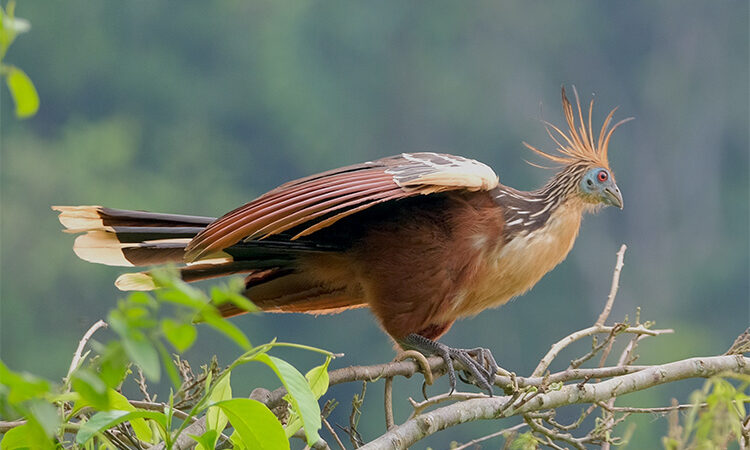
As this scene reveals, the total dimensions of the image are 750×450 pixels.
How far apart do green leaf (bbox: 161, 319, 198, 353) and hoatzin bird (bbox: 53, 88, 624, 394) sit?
3.19 ft

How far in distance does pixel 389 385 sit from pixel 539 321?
5185 mm

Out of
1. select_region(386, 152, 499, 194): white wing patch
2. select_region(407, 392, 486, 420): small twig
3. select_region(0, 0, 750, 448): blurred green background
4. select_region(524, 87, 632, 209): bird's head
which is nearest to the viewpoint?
select_region(407, 392, 486, 420): small twig

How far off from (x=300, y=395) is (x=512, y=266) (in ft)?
3.36

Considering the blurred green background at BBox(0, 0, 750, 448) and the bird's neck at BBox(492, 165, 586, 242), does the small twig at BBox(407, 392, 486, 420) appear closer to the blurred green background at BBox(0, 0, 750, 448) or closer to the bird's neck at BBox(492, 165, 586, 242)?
the bird's neck at BBox(492, 165, 586, 242)

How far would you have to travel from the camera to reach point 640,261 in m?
6.36

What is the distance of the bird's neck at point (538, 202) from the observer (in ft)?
5.05

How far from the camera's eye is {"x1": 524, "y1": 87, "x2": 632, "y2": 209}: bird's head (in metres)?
1.66

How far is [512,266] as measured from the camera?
152cm

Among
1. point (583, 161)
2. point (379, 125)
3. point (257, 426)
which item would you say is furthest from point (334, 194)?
point (379, 125)

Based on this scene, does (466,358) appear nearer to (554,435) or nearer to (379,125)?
(554,435)

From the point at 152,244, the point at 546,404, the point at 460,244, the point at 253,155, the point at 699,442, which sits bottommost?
the point at 699,442

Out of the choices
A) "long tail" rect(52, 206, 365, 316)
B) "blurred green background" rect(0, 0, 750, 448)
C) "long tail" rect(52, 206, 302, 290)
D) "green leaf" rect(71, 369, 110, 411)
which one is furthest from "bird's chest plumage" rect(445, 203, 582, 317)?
"blurred green background" rect(0, 0, 750, 448)

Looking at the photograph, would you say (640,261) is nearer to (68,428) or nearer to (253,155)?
(253,155)

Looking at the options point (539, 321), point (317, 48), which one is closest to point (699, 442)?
point (539, 321)
